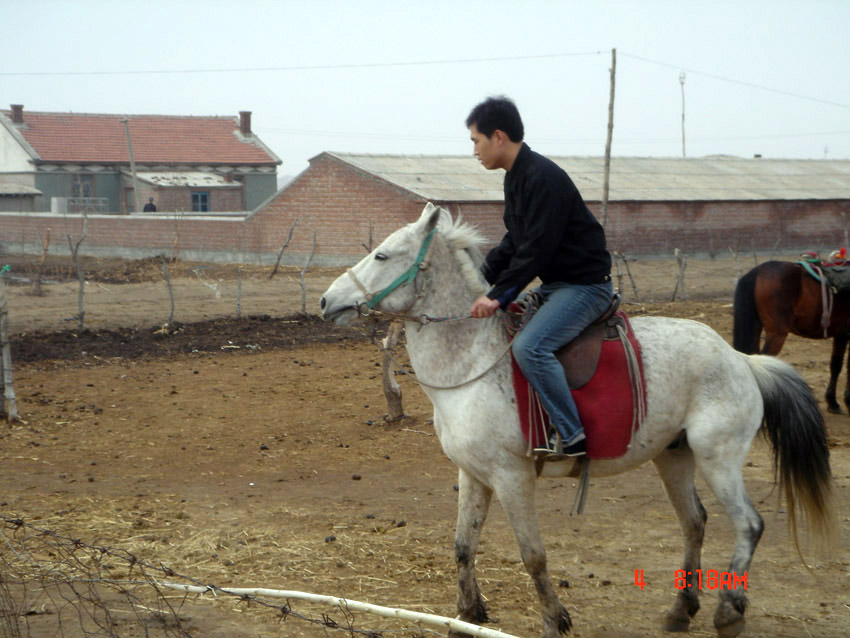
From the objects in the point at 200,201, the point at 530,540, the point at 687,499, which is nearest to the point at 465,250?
the point at 530,540

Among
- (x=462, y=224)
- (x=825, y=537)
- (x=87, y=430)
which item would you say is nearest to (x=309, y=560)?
(x=462, y=224)

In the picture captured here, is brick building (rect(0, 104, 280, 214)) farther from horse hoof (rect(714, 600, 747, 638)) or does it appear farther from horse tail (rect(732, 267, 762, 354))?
horse hoof (rect(714, 600, 747, 638))

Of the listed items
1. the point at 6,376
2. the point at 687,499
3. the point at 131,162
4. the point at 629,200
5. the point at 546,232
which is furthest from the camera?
the point at 131,162

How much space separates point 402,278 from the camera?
4.50 meters

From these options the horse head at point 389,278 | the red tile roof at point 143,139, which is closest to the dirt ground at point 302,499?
the horse head at point 389,278

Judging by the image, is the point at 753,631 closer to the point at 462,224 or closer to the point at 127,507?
the point at 462,224


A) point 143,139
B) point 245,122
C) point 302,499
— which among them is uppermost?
point 245,122

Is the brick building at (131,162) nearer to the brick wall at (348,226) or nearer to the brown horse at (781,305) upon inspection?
the brick wall at (348,226)

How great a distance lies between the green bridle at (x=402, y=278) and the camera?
445 centimetres

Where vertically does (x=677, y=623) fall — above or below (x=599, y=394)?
below

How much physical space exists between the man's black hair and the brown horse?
19.8 ft

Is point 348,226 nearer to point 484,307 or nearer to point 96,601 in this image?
point 96,601

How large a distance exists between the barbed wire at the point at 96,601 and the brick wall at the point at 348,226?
65.8 feet

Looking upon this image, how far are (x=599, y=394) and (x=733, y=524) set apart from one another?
3.09 feet
